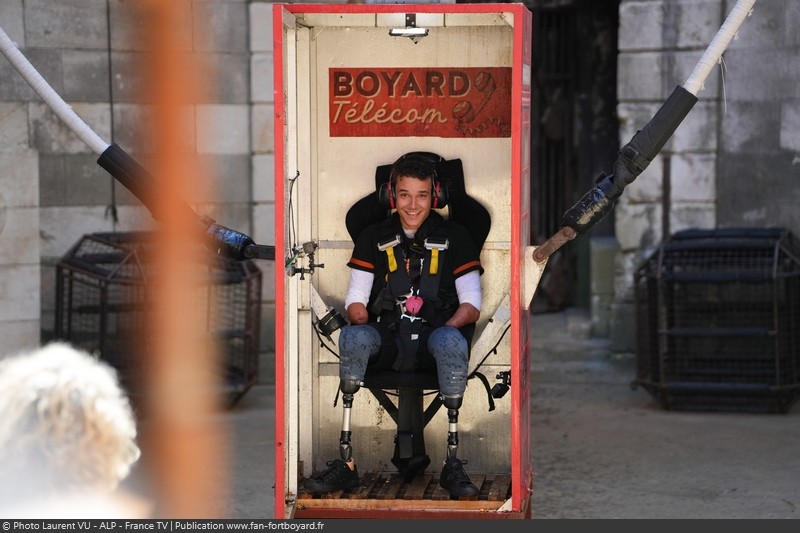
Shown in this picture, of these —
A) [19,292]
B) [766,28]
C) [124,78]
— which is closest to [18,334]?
[19,292]

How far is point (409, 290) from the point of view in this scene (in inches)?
296

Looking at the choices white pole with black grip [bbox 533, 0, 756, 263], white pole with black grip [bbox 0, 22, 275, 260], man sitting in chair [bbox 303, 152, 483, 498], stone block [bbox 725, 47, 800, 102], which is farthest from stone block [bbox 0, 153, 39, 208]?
stone block [bbox 725, 47, 800, 102]

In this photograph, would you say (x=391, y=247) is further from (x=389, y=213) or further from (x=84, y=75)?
(x=84, y=75)

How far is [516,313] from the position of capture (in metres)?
A: 6.94

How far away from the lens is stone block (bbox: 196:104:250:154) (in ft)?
39.4

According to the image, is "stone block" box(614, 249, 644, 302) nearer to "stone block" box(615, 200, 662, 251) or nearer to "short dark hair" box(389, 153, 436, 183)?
"stone block" box(615, 200, 662, 251)

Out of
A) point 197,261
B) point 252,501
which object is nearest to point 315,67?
point 252,501

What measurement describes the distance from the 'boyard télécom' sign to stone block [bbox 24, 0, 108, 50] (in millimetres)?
4549

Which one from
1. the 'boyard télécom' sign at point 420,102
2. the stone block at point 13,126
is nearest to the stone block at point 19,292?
the stone block at point 13,126

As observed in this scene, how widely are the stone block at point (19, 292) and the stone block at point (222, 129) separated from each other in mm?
1875

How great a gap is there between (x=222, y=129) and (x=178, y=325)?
6.14ft

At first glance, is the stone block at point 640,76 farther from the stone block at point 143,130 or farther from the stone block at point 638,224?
the stone block at point 143,130

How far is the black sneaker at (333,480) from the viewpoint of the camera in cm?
735

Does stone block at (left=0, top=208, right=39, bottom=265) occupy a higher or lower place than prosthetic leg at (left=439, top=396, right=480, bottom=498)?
higher
